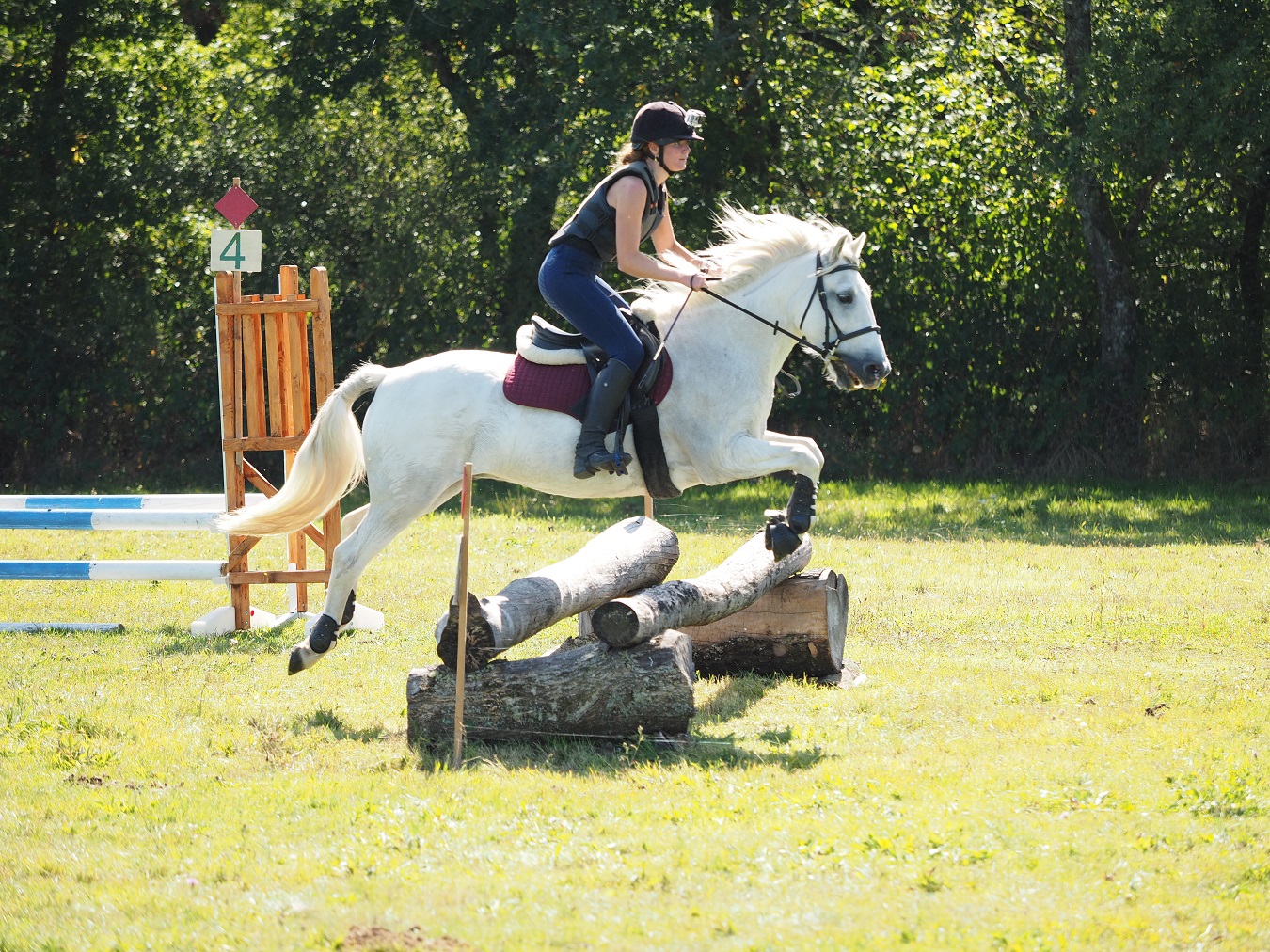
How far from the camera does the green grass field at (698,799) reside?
3.77 m

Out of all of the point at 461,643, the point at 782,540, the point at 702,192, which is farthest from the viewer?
the point at 702,192

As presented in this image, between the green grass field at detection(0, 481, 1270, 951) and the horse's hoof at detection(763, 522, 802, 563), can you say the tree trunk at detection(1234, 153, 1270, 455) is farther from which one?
the horse's hoof at detection(763, 522, 802, 563)

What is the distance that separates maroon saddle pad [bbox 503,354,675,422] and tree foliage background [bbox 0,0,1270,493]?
8.41m

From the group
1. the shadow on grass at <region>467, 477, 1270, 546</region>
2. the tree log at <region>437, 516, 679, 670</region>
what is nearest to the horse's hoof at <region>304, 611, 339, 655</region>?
the tree log at <region>437, 516, 679, 670</region>

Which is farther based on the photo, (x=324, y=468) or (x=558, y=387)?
(x=324, y=468)

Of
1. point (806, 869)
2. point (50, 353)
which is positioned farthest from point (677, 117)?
point (50, 353)

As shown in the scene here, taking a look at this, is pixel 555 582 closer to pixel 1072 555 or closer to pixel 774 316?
pixel 774 316

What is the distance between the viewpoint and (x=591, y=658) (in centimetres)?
554

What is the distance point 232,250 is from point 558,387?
9.28ft

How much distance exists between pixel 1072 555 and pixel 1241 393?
5387 millimetres

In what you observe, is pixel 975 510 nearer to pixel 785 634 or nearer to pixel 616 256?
pixel 785 634

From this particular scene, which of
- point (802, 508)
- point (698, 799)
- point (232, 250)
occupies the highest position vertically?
point (232, 250)

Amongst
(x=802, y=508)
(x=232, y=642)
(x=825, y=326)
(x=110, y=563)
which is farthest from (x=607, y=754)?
(x=110, y=563)

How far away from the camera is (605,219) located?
631 centimetres
